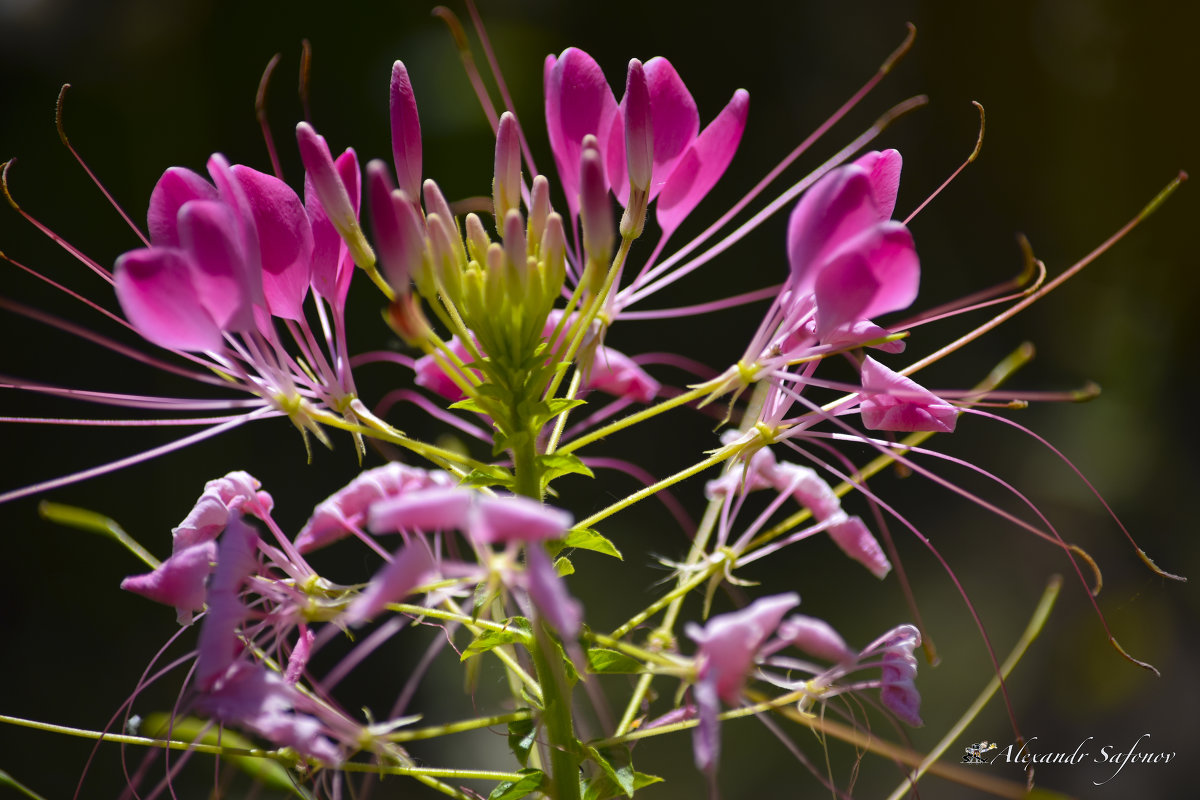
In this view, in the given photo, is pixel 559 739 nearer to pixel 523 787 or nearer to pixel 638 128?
pixel 523 787

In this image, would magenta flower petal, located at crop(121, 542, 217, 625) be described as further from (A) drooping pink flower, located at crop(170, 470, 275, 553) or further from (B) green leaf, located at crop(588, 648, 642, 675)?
(B) green leaf, located at crop(588, 648, 642, 675)

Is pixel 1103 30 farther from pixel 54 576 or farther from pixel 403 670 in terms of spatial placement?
pixel 54 576

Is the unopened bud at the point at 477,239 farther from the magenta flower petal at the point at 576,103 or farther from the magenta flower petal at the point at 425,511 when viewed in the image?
the magenta flower petal at the point at 425,511

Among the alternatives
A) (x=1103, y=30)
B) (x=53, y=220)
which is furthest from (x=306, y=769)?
(x=1103, y=30)

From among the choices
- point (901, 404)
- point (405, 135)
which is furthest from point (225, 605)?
point (901, 404)

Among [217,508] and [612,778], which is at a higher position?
[217,508]
